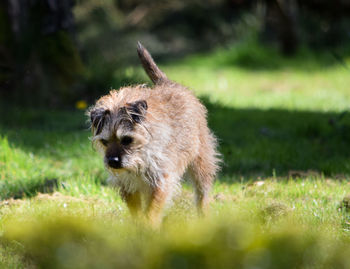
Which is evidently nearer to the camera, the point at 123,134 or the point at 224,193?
the point at 123,134

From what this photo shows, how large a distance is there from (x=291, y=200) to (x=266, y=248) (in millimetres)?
2734

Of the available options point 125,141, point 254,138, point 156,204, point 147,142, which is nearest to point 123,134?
point 125,141

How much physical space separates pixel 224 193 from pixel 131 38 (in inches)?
410

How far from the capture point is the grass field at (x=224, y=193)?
1.88m

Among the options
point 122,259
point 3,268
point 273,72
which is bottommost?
point 273,72

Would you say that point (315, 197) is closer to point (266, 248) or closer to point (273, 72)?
point (266, 248)

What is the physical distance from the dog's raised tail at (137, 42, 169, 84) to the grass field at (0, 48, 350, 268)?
4.02 ft

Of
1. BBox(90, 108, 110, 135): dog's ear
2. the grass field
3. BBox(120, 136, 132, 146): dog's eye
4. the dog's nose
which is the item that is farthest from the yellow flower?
the dog's nose

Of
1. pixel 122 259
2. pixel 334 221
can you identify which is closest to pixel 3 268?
pixel 122 259

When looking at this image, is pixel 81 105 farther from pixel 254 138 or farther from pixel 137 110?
pixel 137 110

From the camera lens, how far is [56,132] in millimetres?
6824

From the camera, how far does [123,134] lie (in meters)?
3.76

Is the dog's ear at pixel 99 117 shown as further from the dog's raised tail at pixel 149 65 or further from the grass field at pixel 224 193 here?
the dog's raised tail at pixel 149 65

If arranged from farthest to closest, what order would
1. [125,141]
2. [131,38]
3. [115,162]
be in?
[131,38]
[125,141]
[115,162]
